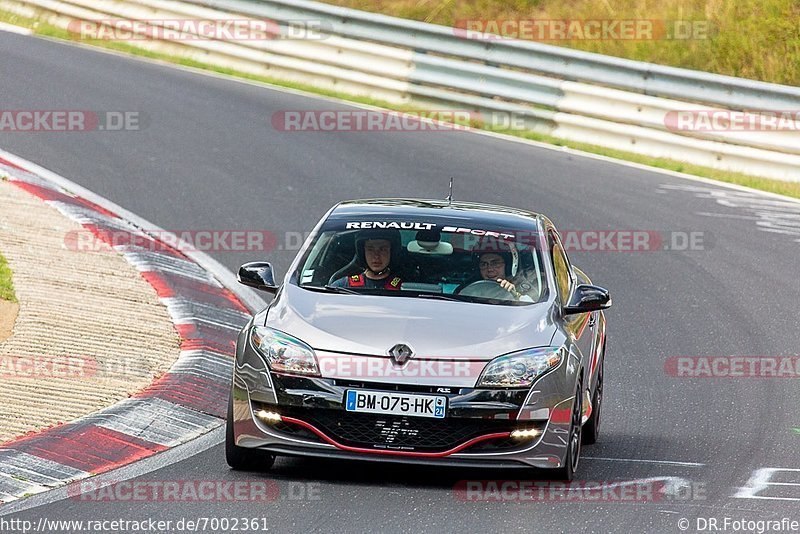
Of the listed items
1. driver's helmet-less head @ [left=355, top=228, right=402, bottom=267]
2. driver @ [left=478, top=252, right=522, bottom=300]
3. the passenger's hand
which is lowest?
the passenger's hand

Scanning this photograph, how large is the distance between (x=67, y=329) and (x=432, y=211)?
2845mm

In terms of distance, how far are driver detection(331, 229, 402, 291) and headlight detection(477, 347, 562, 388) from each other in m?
1.09

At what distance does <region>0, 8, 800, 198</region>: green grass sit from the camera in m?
18.4

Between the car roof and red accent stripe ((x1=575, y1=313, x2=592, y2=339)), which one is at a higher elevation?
the car roof

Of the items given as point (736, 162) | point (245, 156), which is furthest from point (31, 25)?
point (736, 162)

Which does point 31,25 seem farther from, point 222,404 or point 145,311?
point 222,404

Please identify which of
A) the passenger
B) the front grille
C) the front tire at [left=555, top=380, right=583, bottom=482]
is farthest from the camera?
the passenger

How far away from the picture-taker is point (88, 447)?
7965mm

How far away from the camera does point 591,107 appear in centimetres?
1980

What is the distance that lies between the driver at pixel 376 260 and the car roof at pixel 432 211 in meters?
0.26

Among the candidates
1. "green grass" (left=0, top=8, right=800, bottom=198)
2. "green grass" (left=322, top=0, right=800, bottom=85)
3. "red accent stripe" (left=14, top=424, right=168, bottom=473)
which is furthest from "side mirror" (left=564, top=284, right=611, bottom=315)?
"green grass" (left=322, top=0, right=800, bottom=85)

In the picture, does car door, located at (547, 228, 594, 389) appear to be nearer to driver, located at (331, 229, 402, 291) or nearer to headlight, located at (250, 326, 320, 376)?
driver, located at (331, 229, 402, 291)

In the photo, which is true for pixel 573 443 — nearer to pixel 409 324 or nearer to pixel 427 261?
pixel 409 324

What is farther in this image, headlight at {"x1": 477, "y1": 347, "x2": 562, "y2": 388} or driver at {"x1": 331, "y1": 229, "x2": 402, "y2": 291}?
driver at {"x1": 331, "y1": 229, "x2": 402, "y2": 291}
